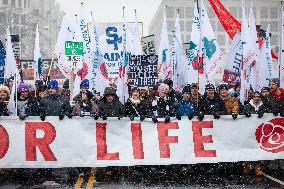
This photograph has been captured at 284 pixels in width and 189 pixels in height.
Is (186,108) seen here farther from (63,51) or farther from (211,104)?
(63,51)

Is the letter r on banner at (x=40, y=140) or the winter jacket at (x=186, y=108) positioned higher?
the winter jacket at (x=186, y=108)

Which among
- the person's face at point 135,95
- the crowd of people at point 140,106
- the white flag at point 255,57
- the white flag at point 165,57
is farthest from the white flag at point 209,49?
the white flag at point 165,57

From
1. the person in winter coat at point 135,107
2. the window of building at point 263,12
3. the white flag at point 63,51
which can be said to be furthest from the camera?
the window of building at point 263,12

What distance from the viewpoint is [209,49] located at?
38.7 feet

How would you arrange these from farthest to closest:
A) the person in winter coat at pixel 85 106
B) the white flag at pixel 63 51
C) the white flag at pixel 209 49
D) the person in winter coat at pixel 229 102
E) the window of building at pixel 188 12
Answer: the window of building at pixel 188 12
the white flag at pixel 63 51
the white flag at pixel 209 49
the person in winter coat at pixel 85 106
the person in winter coat at pixel 229 102

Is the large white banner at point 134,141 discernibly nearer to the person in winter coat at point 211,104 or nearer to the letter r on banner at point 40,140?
the letter r on banner at point 40,140

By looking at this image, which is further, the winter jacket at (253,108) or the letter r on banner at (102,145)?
the winter jacket at (253,108)

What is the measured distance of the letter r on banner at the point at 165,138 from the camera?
9016mm

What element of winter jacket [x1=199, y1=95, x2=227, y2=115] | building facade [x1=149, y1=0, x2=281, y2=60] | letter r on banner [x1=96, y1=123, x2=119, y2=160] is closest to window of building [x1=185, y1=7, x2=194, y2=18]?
building facade [x1=149, y1=0, x2=281, y2=60]

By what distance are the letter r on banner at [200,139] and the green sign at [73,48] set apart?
6.72 m

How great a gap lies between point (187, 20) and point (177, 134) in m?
103

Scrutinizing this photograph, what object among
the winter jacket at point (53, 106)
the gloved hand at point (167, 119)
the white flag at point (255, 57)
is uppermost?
the white flag at point (255, 57)

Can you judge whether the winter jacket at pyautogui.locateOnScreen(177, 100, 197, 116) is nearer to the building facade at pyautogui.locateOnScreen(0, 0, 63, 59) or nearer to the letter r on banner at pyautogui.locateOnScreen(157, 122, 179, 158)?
the letter r on banner at pyautogui.locateOnScreen(157, 122, 179, 158)

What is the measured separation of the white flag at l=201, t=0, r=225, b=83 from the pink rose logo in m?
2.87
